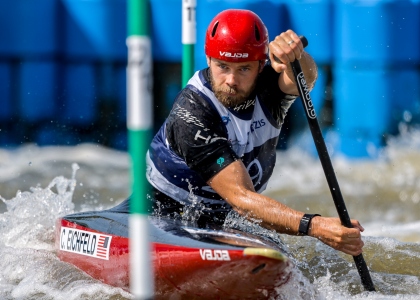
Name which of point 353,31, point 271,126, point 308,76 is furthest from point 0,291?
point 353,31

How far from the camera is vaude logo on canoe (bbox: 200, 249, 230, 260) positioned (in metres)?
3.60

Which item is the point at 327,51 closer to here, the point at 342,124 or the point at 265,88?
the point at 342,124

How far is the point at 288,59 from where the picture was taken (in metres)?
4.12

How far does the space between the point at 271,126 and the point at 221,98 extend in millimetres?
412

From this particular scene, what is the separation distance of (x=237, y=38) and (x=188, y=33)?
5.66ft

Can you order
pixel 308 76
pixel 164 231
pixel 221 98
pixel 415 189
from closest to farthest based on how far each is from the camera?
pixel 164 231, pixel 221 98, pixel 308 76, pixel 415 189

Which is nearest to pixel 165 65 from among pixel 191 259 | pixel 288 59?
pixel 288 59

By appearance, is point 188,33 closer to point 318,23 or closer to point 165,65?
point 165,65

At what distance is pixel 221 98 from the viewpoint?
4.32 m

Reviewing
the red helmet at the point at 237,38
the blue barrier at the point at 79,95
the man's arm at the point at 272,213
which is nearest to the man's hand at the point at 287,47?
the red helmet at the point at 237,38

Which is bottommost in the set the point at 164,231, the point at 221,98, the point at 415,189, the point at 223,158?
the point at 415,189

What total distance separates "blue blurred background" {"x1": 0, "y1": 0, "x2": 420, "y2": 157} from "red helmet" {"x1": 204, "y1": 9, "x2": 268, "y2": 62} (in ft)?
12.4

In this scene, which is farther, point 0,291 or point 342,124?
point 342,124

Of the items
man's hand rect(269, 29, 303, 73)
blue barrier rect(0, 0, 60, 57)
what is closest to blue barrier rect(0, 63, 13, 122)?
blue barrier rect(0, 0, 60, 57)
